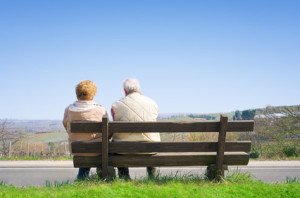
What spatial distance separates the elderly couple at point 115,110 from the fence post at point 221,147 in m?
1.01

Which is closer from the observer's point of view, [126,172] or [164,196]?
[164,196]

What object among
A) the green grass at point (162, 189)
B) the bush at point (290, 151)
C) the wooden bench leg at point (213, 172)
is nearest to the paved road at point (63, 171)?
the bush at point (290, 151)

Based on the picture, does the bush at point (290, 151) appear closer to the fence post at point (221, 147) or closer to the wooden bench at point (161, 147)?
the wooden bench at point (161, 147)

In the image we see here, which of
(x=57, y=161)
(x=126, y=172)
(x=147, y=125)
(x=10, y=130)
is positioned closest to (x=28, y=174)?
(x=57, y=161)

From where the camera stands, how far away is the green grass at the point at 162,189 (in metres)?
6.04

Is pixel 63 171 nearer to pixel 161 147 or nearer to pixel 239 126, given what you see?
pixel 161 147

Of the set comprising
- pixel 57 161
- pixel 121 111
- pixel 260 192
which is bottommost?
pixel 57 161

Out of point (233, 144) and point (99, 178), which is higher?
point (233, 144)

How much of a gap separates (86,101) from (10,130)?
19991mm

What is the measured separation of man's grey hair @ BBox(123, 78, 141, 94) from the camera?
764 cm

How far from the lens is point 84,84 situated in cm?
756

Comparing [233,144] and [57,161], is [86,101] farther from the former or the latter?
[57,161]

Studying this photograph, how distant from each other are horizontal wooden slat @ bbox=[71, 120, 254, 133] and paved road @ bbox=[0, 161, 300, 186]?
8.98ft

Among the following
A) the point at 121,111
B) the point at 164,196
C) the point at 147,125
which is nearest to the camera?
the point at 164,196
